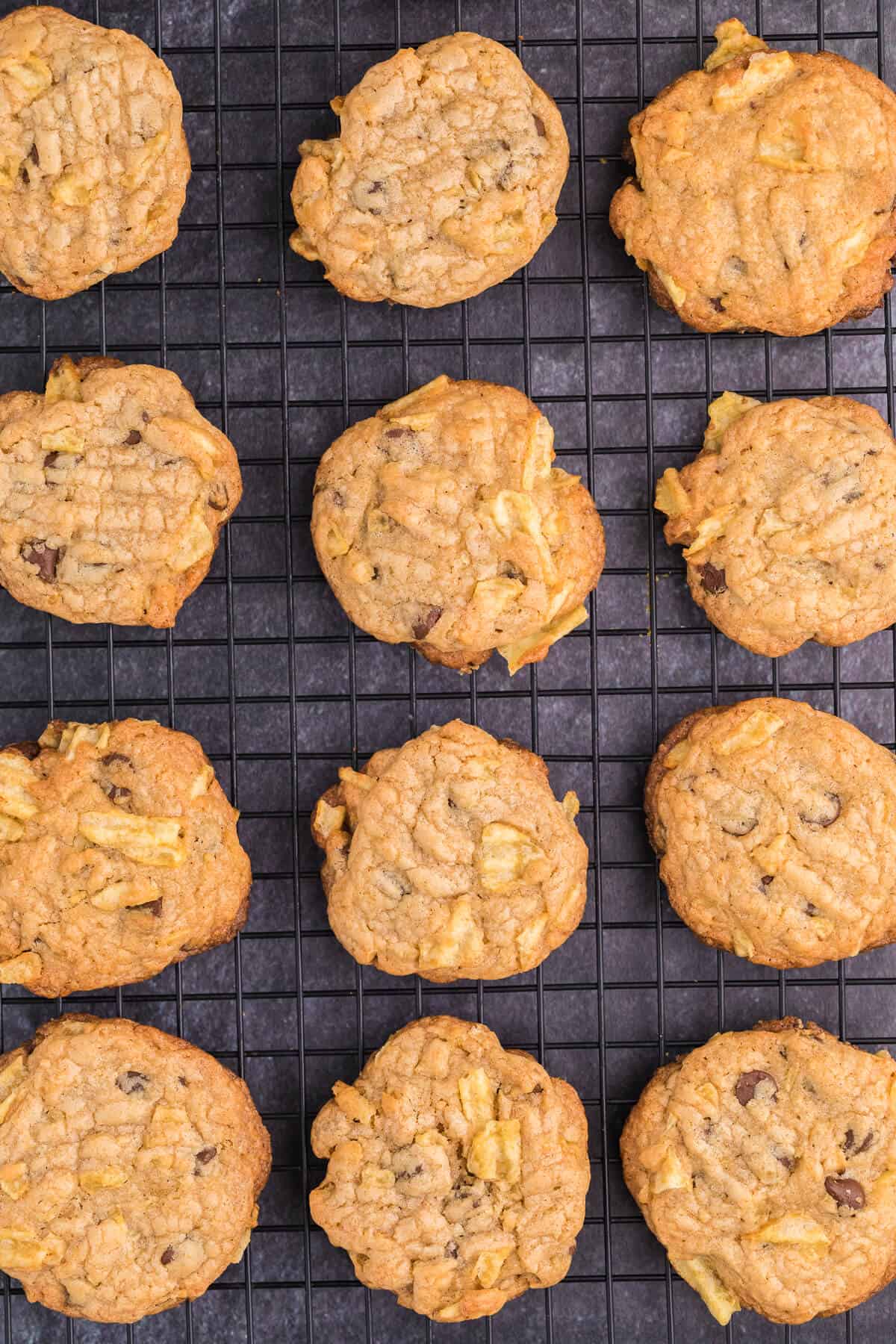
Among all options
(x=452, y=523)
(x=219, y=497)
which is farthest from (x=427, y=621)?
(x=219, y=497)

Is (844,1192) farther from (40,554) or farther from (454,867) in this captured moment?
(40,554)

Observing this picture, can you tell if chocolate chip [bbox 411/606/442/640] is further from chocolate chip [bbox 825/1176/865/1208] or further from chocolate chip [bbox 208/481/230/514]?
chocolate chip [bbox 825/1176/865/1208]

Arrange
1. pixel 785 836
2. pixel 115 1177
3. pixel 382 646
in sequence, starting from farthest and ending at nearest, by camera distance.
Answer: pixel 382 646 < pixel 785 836 < pixel 115 1177

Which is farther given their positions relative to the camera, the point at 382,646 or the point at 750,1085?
the point at 382,646

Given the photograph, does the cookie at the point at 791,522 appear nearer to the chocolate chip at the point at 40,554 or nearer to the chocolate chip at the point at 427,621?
the chocolate chip at the point at 427,621

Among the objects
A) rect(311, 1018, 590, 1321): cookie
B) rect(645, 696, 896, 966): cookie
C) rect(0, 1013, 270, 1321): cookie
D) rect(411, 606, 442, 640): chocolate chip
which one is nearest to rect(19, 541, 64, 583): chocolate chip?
rect(411, 606, 442, 640): chocolate chip

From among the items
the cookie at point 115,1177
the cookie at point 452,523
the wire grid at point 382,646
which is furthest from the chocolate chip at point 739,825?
the cookie at point 115,1177
